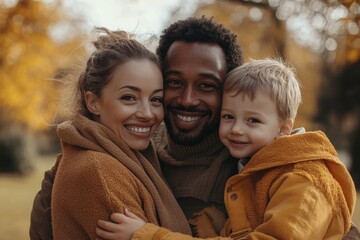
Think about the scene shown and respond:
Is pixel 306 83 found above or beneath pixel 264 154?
above

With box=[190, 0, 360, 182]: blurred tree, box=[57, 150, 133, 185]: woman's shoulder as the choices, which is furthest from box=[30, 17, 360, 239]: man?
box=[190, 0, 360, 182]: blurred tree

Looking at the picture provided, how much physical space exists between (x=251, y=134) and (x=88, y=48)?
1100 millimetres

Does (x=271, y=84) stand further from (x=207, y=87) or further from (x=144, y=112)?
(x=144, y=112)

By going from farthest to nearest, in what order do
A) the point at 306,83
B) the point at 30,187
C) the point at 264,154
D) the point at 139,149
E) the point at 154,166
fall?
the point at 30,187
the point at 306,83
the point at 154,166
the point at 139,149
the point at 264,154

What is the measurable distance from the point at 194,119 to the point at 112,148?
2.11ft

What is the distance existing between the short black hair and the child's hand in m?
1.01

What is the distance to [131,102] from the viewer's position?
281cm

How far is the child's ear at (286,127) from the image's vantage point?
9.07ft

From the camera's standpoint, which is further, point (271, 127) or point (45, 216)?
point (45, 216)

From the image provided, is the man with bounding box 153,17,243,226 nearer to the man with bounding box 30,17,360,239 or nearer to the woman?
the man with bounding box 30,17,360,239

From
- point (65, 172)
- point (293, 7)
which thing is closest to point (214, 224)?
point (65, 172)

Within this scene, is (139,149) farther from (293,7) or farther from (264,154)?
(293,7)

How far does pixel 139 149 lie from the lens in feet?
9.37

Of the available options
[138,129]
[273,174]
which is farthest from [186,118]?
[273,174]
